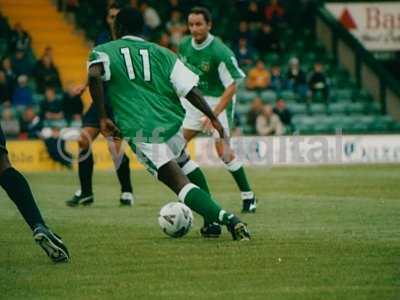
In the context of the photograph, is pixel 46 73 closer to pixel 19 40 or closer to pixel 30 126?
pixel 19 40

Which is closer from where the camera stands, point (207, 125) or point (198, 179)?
point (198, 179)

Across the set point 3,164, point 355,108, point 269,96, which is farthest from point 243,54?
point 3,164

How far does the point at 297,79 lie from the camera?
29156 millimetres

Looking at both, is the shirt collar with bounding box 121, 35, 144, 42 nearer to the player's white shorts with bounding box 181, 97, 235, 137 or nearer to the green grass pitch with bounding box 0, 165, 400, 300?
the green grass pitch with bounding box 0, 165, 400, 300

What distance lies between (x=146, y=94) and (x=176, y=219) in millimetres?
1231

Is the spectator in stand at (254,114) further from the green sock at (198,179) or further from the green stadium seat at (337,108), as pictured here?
the green sock at (198,179)

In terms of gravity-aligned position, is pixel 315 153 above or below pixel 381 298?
below

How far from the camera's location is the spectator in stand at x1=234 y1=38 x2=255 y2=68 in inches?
1131

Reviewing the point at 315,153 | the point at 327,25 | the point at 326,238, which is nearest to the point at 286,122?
the point at 315,153

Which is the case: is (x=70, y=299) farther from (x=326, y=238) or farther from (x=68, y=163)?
(x=68, y=163)

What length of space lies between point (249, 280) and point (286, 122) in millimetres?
19775

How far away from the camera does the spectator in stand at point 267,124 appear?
2641 centimetres

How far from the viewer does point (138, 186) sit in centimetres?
1862

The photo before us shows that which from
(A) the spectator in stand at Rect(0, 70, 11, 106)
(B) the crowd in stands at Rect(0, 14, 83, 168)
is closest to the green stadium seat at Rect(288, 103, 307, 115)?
(B) the crowd in stands at Rect(0, 14, 83, 168)
